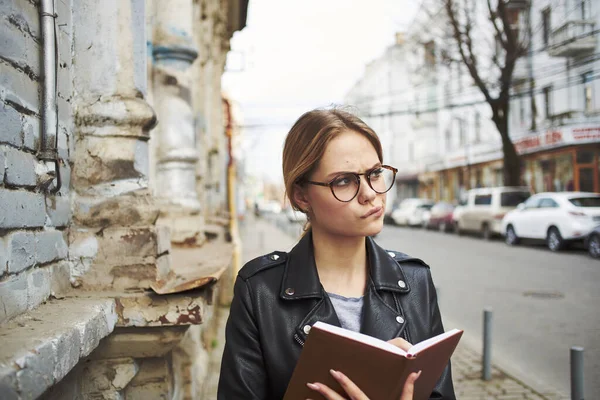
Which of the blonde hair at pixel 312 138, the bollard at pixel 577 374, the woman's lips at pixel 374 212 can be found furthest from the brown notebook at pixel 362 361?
the bollard at pixel 577 374

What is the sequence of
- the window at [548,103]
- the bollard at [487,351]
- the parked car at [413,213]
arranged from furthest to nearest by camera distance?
the parked car at [413,213] < the window at [548,103] < the bollard at [487,351]

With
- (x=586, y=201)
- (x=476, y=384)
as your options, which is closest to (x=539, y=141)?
(x=586, y=201)

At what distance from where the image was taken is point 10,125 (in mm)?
1879

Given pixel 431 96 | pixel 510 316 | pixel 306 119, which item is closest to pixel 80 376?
pixel 306 119

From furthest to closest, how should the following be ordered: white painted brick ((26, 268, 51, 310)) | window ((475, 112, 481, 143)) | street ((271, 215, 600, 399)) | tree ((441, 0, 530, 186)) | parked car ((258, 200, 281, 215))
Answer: parked car ((258, 200, 281, 215)) → window ((475, 112, 481, 143)) → tree ((441, 0, 530, 186)) → street ((271, 215, 600, 399)) → white painted brick ((26, 268, 51, 310))

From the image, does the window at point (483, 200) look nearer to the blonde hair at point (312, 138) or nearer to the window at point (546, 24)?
the window at point (546, 24)

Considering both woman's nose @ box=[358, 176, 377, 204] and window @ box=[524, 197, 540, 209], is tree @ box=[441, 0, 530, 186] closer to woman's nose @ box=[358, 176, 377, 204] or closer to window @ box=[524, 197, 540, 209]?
window @ box=[524, 197, 540, 209]

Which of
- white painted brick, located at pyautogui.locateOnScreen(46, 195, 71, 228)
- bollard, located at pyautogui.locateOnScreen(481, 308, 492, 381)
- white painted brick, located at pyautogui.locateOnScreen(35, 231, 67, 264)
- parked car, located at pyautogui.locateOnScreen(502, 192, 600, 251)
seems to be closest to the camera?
white painted brick, located at pyautogui.locateOnScreen(35, 231, 67, 264)

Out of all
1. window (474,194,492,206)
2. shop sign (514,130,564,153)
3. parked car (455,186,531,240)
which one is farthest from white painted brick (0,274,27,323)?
shop sign (514,130,564,153)

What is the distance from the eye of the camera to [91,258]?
8.57 feet

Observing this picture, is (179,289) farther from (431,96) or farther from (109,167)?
(431,96)

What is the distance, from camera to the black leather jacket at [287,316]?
1884 millimetres

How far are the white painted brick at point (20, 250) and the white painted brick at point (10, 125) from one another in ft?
1.03

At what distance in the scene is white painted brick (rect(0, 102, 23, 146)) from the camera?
5.98ft
